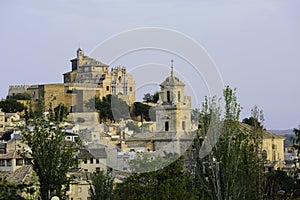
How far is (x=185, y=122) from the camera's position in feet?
200

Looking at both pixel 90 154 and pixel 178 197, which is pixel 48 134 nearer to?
pixel 178 197

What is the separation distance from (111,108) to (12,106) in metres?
12.8

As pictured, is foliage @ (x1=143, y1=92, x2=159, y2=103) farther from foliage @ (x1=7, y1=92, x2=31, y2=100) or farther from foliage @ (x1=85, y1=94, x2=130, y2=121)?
foliage @ (x1=7, y1=92, x2=31, y2=100)

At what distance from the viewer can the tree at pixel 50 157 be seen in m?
16.7

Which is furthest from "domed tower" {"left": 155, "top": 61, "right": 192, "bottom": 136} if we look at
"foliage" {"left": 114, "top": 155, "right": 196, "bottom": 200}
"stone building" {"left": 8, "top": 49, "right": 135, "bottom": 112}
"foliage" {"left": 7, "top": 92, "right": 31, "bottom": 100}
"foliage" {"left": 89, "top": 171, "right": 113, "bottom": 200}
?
"foliage" {"left": 7, "top": 92, "right": 31, "bottom": 100}

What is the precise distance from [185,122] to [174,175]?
122 feet

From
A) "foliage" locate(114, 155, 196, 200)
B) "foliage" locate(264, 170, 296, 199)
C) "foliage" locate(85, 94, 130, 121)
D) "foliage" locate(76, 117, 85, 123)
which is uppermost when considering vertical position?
"foliage" locate(85, 94, 130, 121)

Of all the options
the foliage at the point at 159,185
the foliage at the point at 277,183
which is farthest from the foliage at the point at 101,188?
the foliage at the point at 277,183

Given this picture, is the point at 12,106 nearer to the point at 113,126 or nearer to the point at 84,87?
the point at 84,87

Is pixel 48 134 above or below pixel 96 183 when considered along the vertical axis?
above

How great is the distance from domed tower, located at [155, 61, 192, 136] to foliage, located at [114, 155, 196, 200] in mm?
33783

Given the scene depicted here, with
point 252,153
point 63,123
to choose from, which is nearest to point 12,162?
point 252,153

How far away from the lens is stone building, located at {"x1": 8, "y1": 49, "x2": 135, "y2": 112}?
89.7 m

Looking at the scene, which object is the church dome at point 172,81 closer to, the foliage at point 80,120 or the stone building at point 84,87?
the foliage at point 80,120
